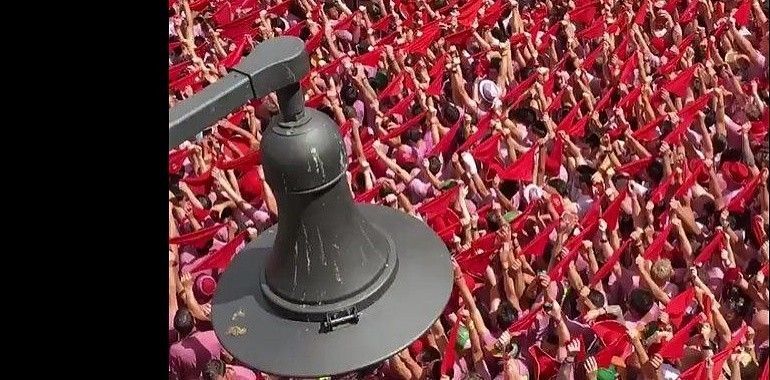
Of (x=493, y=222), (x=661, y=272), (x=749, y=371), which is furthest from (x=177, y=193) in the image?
(x=749, y=371)

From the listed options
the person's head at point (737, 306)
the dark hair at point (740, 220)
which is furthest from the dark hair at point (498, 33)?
the person's head at point (737, 306)

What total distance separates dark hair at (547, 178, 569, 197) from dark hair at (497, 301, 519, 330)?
1284 mm

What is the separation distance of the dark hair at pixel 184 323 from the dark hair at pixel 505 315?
1.90m

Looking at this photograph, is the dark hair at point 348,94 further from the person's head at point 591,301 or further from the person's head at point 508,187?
the person's head at point 591,301

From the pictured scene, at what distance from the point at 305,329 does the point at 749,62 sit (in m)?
6.67

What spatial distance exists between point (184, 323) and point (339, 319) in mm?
3657

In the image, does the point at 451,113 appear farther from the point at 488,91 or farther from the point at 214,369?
the point at 214,369

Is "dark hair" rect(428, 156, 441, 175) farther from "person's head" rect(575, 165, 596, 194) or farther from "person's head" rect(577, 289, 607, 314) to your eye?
"person's head" rect(577, 289, 607, 314)

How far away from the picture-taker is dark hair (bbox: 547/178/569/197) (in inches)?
236

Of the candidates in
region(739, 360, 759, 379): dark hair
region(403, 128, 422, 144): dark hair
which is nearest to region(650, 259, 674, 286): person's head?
region(739, 360, 759, 379): dark hair

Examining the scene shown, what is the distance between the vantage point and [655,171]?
19.9ft
